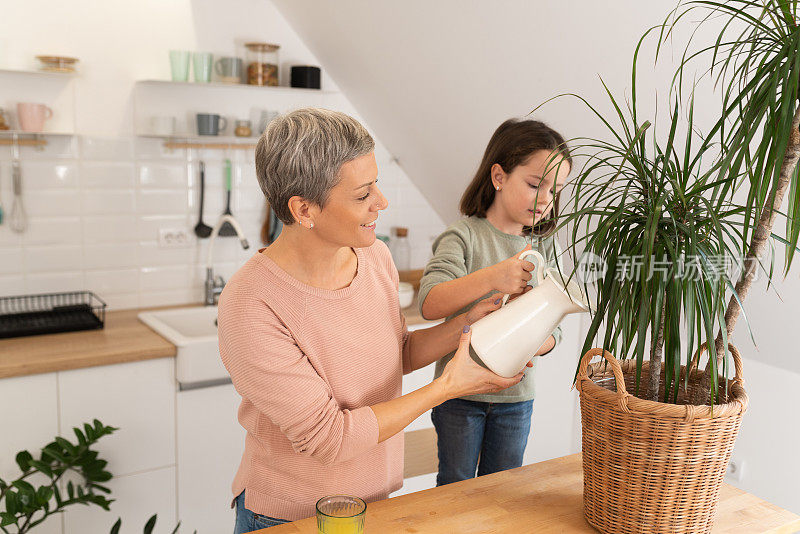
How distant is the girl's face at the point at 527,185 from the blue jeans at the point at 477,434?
0.49 m

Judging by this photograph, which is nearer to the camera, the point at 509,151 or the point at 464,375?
the point at 464,375

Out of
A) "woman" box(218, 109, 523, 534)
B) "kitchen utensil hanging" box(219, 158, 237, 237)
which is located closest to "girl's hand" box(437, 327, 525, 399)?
"woman" box(218, 109, 523, 534)

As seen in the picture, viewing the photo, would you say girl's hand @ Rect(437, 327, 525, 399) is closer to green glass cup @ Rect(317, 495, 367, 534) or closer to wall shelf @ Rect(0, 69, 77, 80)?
green glass cup @ Rect(317, 495, 367, 534)

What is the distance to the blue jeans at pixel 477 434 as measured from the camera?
6.09 feet

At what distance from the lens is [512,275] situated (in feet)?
4.81

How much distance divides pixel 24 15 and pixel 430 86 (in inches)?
58.7

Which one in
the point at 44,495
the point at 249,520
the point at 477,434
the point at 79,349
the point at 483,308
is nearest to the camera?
the point at 249,520

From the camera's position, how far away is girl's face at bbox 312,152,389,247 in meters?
1.29

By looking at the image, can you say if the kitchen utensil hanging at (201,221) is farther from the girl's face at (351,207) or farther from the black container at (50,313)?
the girl's face at (351,207)

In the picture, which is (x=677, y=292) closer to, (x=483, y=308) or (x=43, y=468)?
(x=483, y=308)

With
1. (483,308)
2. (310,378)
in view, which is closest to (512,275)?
(483,308)

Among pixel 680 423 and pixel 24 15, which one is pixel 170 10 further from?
pixel 680 423

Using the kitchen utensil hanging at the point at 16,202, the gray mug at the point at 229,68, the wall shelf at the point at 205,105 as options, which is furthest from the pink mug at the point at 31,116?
the gray mug at the point at 229,68

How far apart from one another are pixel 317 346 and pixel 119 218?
1.84 m
